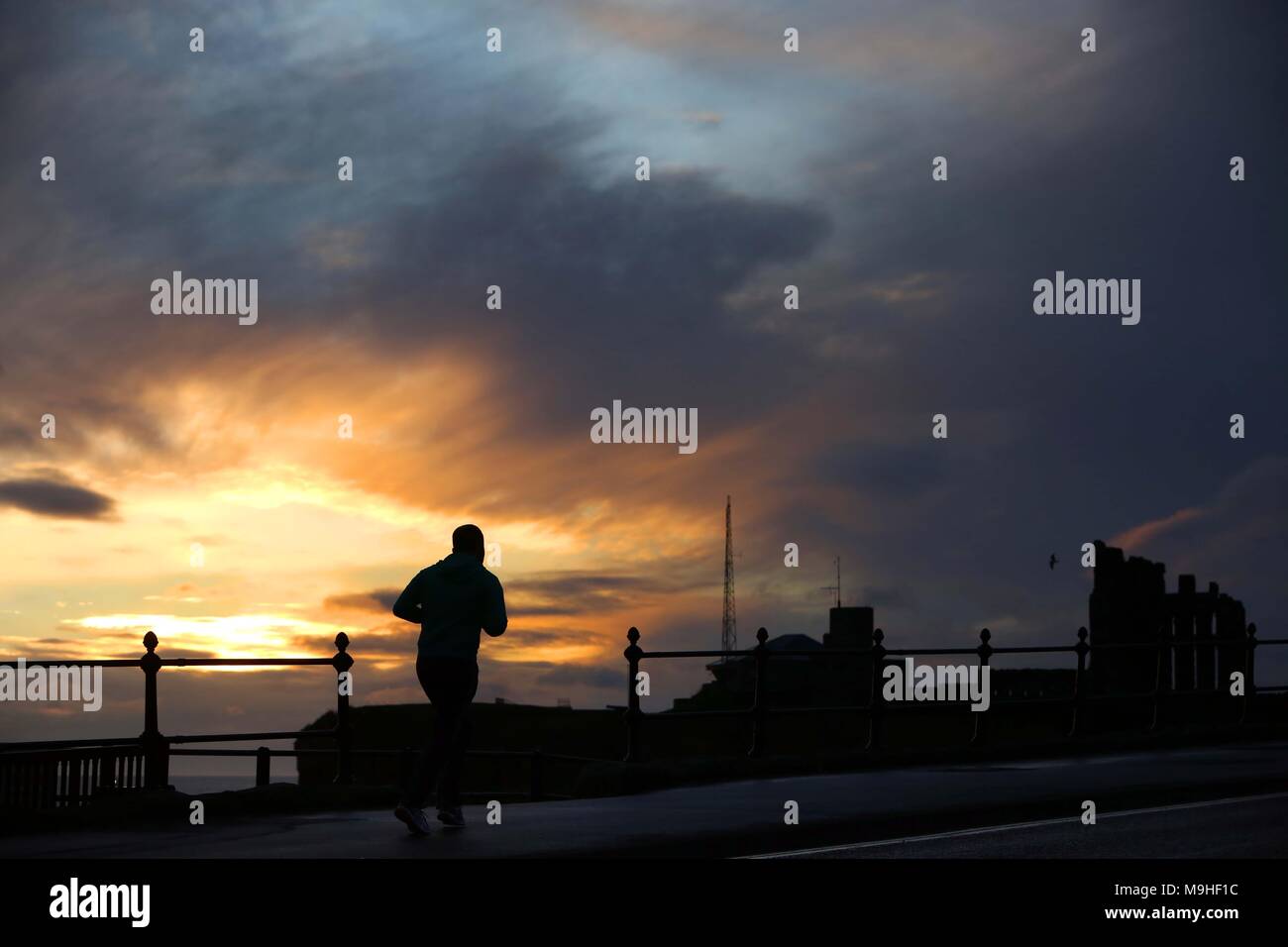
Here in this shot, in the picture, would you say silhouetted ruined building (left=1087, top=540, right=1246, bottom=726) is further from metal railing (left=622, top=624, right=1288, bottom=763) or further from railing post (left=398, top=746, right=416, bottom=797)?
railing post (left=398, top=746, right=416, bottom=797)

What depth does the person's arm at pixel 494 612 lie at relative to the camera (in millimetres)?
10211

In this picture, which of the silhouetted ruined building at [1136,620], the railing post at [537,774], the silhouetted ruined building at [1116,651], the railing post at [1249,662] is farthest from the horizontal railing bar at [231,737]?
the silhouetted ruined building at [1136,620]

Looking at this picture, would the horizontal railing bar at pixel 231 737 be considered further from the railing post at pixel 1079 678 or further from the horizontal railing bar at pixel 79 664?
the railing post at pixel 1079 678

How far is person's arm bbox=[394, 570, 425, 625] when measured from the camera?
1035 centimetres

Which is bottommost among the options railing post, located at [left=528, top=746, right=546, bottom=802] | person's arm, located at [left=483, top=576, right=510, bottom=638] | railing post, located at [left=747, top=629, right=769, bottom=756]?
railing post, located at [left=528, top=746, right=546, bottom=802]

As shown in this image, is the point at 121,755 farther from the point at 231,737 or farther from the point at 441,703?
the point at 441,703

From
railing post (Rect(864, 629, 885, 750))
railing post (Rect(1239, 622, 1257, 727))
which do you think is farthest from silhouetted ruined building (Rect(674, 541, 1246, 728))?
railing post (Rect(864, 629, 885, 750))

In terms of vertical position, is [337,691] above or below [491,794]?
above

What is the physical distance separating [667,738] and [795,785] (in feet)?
217

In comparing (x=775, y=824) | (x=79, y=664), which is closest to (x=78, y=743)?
(x=79, y=664)

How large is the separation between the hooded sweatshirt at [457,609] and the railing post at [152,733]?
5.60m
